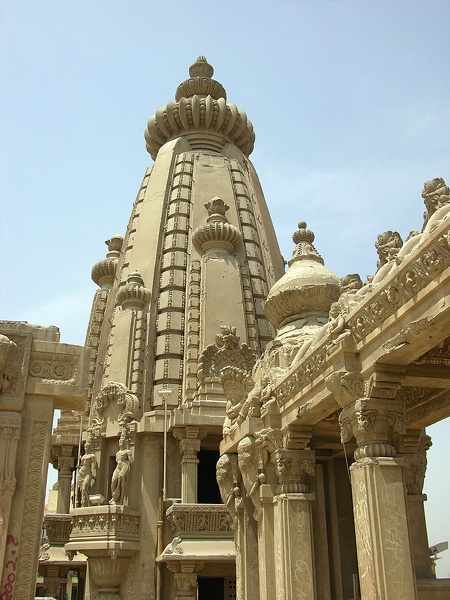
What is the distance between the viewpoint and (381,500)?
8727 mm

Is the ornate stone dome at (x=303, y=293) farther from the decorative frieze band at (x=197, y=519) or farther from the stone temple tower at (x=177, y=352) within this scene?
the decorative frieze band at (x=197, y=519)

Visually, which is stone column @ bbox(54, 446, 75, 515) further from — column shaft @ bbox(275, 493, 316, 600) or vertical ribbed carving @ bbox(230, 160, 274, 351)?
column shaft @ bbox(275, 493, 316, 600)

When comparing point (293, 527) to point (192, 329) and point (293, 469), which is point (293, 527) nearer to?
point (293, 469)

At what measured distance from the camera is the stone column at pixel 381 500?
27.7ft

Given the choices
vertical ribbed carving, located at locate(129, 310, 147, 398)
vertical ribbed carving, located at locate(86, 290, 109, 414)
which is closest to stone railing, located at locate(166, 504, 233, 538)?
vertical ribbed carving, located at locate(129, 310, 147, 398)

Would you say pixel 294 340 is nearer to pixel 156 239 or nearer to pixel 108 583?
pixel 108 583

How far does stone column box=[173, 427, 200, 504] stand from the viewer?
2233cm

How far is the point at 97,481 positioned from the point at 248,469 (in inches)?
497

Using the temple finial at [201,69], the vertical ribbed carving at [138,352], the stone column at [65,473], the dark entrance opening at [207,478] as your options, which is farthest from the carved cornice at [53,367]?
the temple finial at [201,69]

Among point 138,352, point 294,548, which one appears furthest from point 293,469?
point 138,352

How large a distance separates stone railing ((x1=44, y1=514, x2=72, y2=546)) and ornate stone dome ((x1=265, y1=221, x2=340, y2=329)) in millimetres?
15151

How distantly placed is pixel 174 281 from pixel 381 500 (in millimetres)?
21013

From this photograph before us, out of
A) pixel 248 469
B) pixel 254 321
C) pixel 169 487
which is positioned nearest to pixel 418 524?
pixel 248 469

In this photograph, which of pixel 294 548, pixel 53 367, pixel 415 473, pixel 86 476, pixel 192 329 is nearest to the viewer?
pixel 53 367
